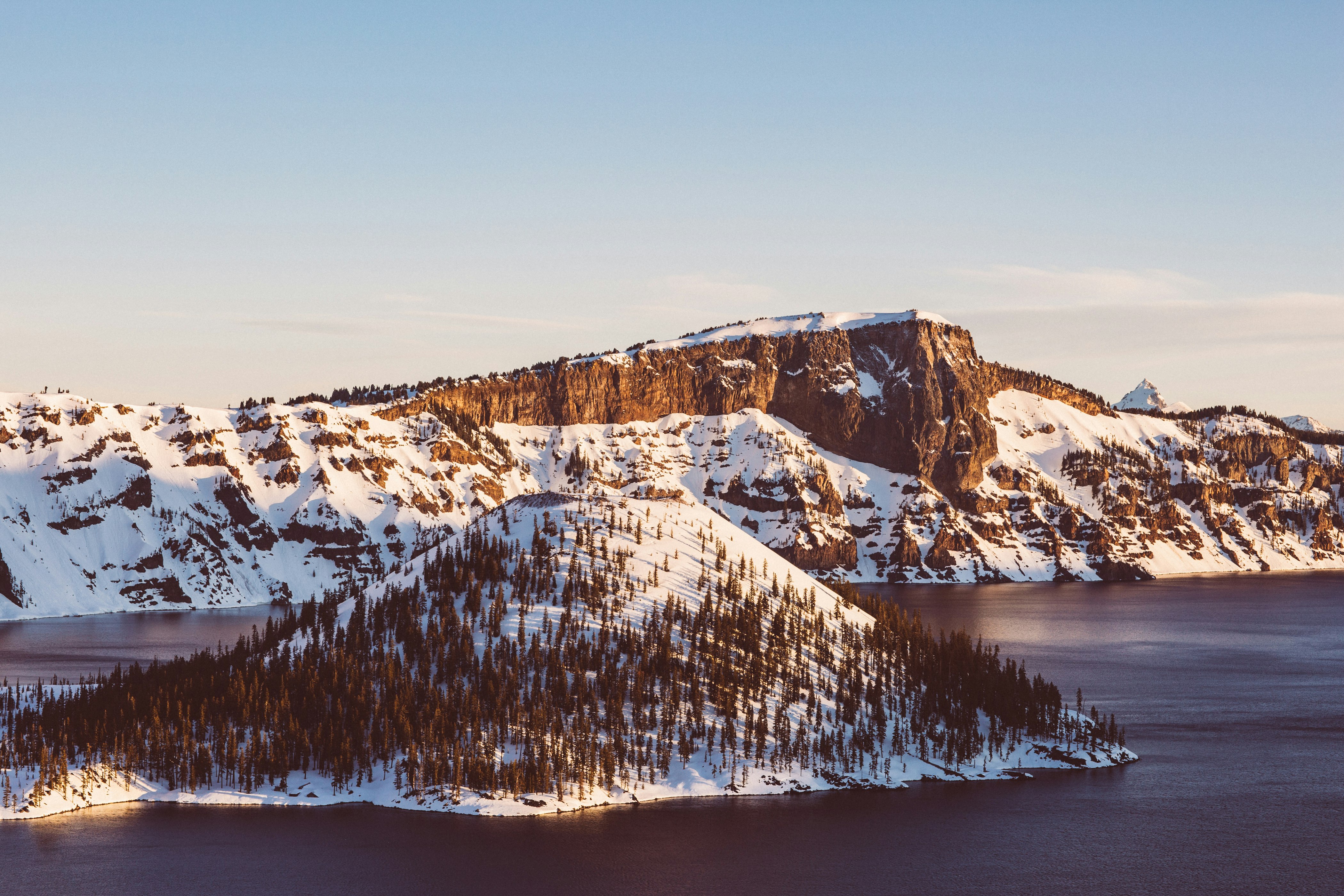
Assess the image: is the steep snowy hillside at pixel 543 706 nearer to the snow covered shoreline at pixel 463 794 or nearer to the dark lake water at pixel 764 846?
the snow covered shoreline at pixel 463 794

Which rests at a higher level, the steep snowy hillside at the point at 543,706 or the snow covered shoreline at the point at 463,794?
the steep snowy hillside at the point at 543,706

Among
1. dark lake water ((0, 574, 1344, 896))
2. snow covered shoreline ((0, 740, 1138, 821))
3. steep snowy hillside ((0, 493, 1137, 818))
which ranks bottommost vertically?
dark lake water ((0, 574, 1344, 896))

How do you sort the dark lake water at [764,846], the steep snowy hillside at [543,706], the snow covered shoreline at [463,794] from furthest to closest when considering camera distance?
the steep snowy hillside at [543,706] → the snow covered shoreline at [463,794] → the dark lake water at [764,846]

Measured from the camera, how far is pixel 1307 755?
563 feet

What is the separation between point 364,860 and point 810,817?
45.5m

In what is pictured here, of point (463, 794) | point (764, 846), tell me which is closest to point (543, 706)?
point (463, 794)

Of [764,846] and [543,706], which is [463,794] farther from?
[764,846]

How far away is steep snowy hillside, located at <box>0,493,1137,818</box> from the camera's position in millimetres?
145750

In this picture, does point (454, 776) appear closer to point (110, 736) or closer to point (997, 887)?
point (110, 736)

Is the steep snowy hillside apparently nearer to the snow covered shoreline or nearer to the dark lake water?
the snow covered shoreline

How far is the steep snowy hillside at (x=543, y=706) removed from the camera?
14575 cm

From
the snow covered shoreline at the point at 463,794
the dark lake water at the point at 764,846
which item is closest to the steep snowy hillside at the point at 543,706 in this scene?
the snow covered shoreline at the point at 463,794

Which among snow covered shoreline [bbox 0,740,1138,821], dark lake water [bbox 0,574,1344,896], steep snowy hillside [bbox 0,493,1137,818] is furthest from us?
steep snowy hillside [bbox 0,493,1137,818]

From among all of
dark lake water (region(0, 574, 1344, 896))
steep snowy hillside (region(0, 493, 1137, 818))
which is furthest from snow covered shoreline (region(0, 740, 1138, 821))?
dark lake water (region(0, 574, 1344, 896))
